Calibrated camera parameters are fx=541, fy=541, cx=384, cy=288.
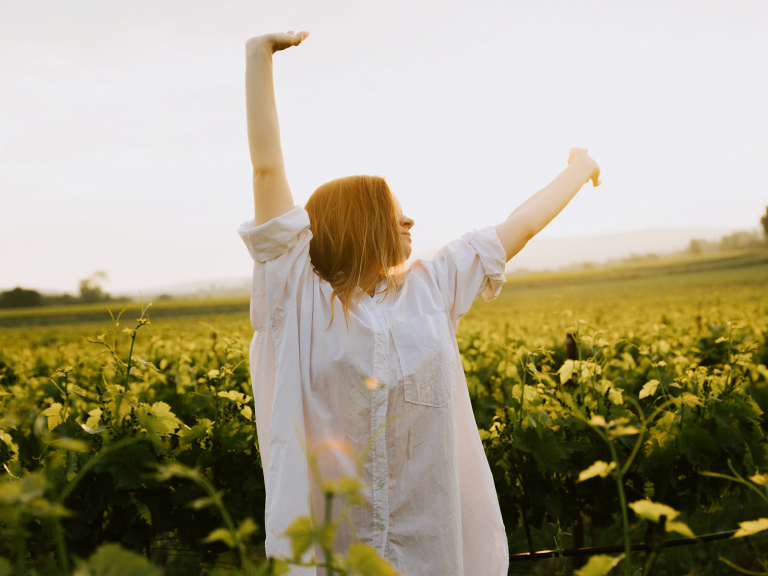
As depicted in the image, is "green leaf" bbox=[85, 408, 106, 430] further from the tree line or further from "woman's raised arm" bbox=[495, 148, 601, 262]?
the tree line

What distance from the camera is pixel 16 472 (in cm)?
197

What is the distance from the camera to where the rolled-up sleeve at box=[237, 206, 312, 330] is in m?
1.52

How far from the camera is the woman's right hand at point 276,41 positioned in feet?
5.13

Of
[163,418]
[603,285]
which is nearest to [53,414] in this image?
[163,418]

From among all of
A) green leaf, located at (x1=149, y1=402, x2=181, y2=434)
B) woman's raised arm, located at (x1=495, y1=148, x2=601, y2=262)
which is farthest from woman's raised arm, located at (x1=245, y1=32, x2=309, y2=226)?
green leaf, located at (x1=149, y1=402, x2=181, y2=434)

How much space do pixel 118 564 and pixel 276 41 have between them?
58.2 inches

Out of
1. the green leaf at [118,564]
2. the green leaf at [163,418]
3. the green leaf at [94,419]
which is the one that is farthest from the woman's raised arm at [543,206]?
the green leaf at [94,419]

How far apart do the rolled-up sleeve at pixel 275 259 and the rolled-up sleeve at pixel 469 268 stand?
461 mm

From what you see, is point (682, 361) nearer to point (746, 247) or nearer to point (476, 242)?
point (476, 242)

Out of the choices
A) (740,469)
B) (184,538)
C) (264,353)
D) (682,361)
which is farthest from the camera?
(682,361)

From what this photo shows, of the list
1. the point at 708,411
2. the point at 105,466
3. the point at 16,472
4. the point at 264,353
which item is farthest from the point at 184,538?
the point at 708,411

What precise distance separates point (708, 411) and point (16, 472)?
122 inches

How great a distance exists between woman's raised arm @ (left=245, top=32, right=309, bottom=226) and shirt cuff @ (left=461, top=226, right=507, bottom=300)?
62 cm

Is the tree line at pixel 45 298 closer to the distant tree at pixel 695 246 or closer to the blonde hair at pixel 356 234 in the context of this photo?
the blonde hair at pixel 356 234
